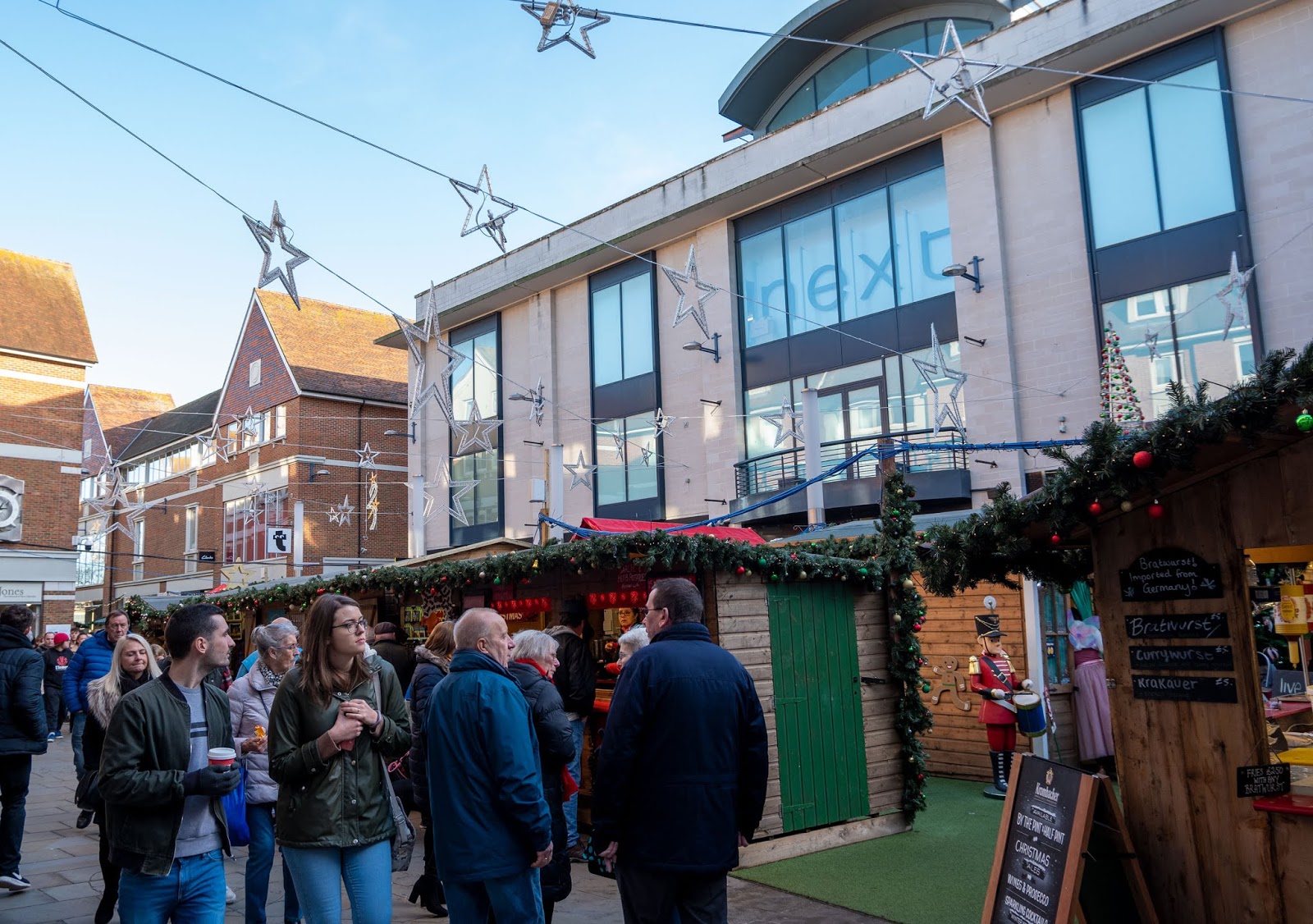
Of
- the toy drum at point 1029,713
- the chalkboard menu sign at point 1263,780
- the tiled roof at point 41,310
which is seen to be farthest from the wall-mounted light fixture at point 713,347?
the tiled roof at point 41,310

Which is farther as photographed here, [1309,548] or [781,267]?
[781,267]

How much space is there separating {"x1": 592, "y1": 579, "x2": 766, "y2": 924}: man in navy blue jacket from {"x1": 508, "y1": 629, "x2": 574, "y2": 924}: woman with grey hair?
970mm

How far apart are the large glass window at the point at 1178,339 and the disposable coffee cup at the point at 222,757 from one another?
1384cm

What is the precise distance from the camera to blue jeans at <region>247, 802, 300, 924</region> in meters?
5.51

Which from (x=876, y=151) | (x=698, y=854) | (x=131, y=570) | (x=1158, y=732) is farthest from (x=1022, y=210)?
(x=131, y=570)

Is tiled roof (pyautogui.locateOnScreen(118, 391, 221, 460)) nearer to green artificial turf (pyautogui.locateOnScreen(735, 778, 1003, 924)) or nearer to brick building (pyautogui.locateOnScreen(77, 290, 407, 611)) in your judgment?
brick building (pyautogui.locateOnScreen(77, 290, 407, 611))

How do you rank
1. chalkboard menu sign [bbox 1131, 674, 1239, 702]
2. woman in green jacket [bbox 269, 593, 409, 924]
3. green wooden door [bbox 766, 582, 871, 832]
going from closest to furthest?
woman in green jacket [bbox 269, 593, 409, 924] → chalkboard menu sign [bbox 1131, 674, 1239, 702] → green wooden door [bbox 766, 582, 871, 832]

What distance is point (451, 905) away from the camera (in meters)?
3.89

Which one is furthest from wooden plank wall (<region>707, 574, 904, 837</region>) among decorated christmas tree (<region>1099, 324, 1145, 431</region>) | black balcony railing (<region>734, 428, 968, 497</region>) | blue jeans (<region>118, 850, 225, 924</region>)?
black balcony railing (<region>734, 428, 968, 497</region>)

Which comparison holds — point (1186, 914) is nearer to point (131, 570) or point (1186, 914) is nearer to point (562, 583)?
point (562, 583)

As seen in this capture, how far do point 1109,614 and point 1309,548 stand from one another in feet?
5.00

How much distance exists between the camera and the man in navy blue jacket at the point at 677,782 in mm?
3992

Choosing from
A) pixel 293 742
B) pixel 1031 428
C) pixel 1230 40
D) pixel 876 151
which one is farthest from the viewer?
pixel 876 151

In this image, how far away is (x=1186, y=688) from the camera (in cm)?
504
